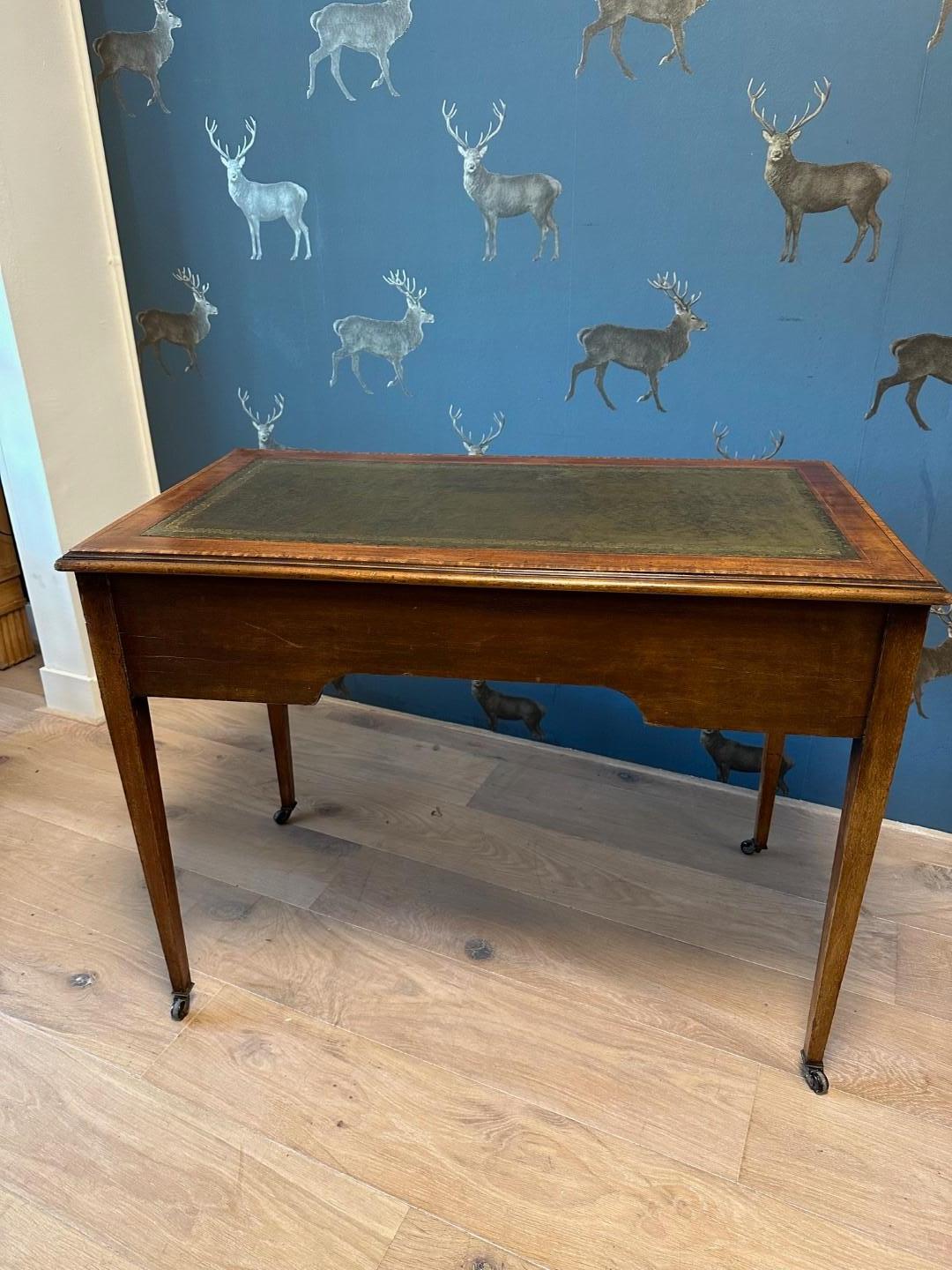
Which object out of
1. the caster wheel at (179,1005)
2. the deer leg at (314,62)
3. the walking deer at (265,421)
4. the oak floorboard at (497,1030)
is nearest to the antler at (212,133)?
the deer leg at (314,62)

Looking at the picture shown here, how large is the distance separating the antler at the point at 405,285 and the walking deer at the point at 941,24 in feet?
3.02

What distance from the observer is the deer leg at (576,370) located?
164cm

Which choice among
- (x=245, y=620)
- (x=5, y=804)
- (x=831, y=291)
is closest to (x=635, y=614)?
(x=245, y=620)

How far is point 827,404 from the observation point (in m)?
1.49

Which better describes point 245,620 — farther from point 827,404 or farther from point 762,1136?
point 827,404

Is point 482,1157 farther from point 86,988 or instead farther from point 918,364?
point 918,364

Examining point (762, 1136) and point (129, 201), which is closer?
point (762, 1136)

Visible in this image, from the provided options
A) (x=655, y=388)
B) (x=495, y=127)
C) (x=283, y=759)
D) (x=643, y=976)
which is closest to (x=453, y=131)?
(x=495, y=127)

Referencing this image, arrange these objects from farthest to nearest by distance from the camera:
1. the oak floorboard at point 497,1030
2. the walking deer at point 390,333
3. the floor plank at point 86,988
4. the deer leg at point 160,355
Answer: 1. the deer leg at point 160,355
2. the walking deer at point 390,333
3. the floor plank at point 86,988
4. the oak floorboard at point 497,1030

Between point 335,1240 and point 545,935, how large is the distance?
56 cm

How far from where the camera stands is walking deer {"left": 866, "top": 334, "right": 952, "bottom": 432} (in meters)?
1.39

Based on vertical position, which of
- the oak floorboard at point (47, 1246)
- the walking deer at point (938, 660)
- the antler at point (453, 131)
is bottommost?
the oak floorboard at point (47, 1246)

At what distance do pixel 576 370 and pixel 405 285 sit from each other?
402 mm

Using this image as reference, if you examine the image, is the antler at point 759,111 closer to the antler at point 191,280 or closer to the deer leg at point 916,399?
the deer leg at point 916,399
